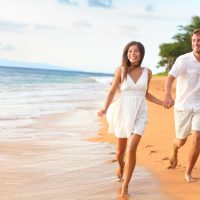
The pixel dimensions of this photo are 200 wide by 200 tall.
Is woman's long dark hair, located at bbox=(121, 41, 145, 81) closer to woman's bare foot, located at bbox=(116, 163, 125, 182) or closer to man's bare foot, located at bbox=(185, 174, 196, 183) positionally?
woman's bare foot, located at bbox=(116, 163, 125, 182)

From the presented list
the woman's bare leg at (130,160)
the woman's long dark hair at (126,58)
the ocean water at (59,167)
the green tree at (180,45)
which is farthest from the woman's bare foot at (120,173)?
the green tree at (180,45)

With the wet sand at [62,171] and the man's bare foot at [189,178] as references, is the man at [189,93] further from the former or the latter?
the wet sand at [62,171]

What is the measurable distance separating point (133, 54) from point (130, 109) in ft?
2.10

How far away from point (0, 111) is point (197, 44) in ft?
34.4

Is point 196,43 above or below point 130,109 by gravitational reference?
above

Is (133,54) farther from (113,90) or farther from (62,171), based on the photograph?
(62,171)

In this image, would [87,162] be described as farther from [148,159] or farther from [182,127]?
[182,127]

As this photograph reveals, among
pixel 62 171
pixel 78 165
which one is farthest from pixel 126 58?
pixel 78 165

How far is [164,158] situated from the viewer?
7.59 m

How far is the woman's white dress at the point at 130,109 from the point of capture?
573 cm

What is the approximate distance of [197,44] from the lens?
6254 mm

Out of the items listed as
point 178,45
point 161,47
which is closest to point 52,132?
point 178,45

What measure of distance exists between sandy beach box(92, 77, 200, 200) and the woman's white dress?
2.62 ft

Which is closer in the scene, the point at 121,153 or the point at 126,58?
the point at 126,58
